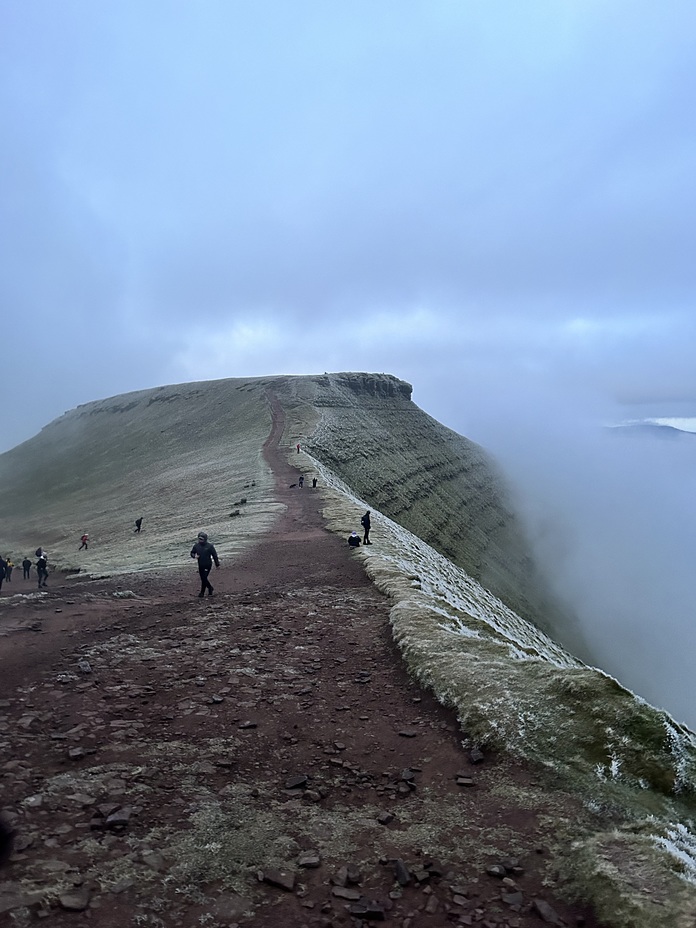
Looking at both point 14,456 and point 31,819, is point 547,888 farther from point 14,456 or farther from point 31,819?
point 14,456

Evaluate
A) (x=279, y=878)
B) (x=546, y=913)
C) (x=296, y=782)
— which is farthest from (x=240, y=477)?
(x=546, y=913)

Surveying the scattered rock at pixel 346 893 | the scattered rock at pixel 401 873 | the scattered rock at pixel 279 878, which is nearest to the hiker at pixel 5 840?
the scattered rock at pixel 279 878

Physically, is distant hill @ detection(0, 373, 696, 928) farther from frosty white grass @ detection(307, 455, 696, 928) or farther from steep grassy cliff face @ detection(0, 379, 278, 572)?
steep grassy cliff face @ detection(0, 379, 278, 572)

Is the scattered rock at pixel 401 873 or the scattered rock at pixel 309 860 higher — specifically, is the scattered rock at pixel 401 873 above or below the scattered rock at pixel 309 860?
below

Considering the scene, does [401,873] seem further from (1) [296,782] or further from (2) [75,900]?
(2) [75,900]

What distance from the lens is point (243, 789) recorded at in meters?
8.31

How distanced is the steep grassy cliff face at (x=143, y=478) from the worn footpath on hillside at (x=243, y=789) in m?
13.4

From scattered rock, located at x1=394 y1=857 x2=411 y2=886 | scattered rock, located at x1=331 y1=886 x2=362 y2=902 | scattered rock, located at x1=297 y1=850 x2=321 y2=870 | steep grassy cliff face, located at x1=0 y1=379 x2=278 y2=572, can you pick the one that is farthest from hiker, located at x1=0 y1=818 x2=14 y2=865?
steep grassy cliff face, located at x1=0 y1=379 x2=278 y2=572

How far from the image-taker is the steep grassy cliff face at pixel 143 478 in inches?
1430

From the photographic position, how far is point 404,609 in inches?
648

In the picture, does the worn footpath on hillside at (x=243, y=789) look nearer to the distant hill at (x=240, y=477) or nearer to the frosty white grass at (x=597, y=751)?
the frosty white grass at (x=597, y=751)

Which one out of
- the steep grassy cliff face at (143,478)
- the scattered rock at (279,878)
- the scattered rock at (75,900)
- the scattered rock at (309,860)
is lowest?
the scattered rock at (309,860)

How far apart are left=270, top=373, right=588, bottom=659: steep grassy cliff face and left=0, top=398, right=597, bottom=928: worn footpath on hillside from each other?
4948 cm

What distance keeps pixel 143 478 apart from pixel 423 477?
4206cm
